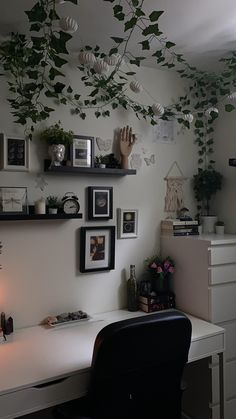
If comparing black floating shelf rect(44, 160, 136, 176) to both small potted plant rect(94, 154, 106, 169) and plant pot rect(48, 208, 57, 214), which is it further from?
plant pot rect(48, 208, 57, 214)

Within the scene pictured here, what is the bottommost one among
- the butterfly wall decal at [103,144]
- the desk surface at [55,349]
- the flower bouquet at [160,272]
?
the desk surface at [55,349]

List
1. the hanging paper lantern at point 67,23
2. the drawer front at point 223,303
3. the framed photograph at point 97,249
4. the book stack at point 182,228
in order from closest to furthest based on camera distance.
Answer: the hanging paper lantern at point 67,23 < the drawer front at point 223,303 < the framed photograph at point 97,249 < the book stack at point 182,228

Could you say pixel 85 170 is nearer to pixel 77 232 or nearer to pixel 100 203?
pixel 100 203

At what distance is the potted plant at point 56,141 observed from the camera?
7.12 ft

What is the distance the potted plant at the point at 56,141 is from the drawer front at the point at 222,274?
1239 millimetres

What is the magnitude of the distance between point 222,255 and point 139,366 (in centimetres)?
106

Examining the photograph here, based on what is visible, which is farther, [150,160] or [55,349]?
[150,160]

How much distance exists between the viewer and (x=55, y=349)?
188 centimetres

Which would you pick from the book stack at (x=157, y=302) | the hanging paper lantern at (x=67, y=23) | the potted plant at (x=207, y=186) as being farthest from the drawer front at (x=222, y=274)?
the hanging paper lantern at (x=67, y=23)

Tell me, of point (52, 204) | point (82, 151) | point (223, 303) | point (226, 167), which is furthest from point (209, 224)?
point (52, 204)

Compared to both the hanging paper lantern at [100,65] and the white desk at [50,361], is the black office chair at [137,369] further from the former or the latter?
the hanging paper lantern at [100,65]

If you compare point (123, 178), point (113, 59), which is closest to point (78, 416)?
point (123, 178)

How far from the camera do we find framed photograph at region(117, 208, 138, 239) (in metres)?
2.54

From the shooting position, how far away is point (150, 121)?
268 cm
